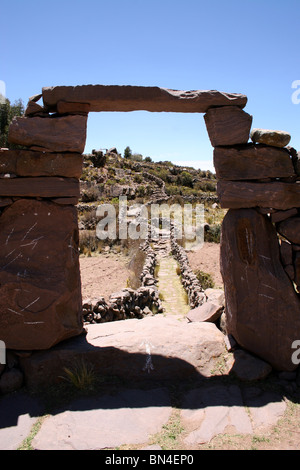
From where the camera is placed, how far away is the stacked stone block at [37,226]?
434 cm

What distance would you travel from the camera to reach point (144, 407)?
3859 millimetres

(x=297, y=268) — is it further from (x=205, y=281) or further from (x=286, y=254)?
(x=205, y=281)

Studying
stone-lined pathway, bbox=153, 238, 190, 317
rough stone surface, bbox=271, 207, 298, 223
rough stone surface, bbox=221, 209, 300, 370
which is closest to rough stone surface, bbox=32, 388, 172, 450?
rough stone surface, bbox=221, 209, 300, 370

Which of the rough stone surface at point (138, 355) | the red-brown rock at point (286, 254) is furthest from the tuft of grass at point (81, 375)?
the red-brown rock at point (286, 254)

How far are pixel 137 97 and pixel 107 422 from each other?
400cm

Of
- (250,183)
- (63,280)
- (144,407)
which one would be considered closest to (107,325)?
(63,280)

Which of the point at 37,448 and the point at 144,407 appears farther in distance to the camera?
the point at 144,407

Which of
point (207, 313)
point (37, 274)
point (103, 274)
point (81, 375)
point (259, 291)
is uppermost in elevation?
point (37, 274)

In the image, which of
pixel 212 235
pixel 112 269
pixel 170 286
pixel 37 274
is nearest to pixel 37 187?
pixel 37 274

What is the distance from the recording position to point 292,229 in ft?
14.6

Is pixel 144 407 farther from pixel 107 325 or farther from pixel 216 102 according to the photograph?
pixel 216 102

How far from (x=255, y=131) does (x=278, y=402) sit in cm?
347

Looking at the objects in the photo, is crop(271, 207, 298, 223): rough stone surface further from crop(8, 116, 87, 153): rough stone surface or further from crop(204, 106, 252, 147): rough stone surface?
crop(8, 116, 87, 153): rough stone surface

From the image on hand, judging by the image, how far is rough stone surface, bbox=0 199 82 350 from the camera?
171 inches
